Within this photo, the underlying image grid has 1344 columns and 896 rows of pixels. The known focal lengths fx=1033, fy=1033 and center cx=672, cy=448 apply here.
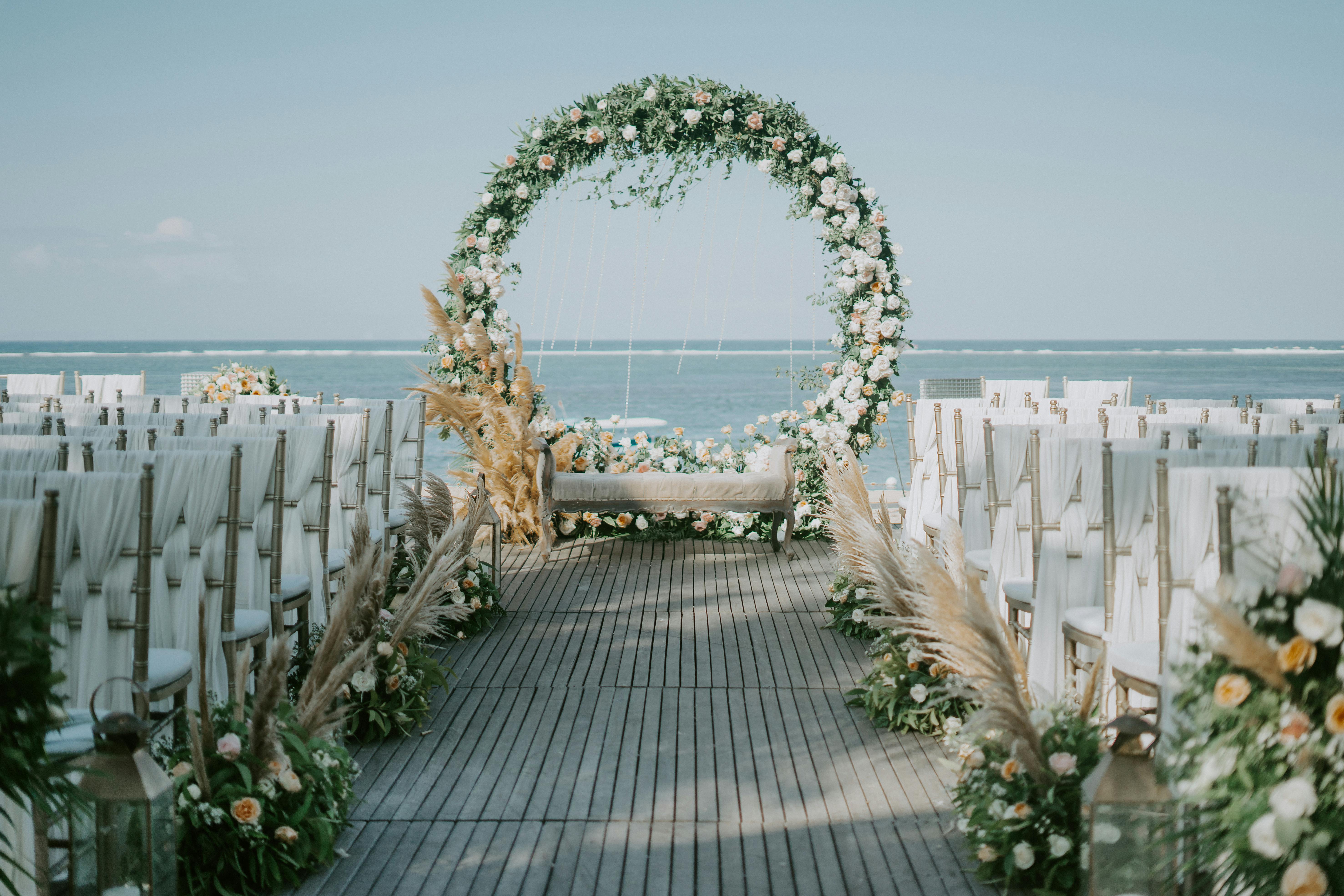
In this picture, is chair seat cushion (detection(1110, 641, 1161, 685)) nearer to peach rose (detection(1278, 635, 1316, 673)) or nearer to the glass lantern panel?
the glass lantern panel

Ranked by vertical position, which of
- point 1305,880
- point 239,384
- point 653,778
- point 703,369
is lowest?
point 653,778

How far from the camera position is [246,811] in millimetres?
2363

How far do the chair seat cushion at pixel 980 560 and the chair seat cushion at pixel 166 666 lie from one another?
270 centimetres

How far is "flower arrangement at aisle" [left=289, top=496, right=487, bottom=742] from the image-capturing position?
315 cm

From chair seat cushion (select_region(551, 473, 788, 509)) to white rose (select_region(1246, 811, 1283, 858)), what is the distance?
526 cm

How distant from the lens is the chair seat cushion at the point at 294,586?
3570 millimetres

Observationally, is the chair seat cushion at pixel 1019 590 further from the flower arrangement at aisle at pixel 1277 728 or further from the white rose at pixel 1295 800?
the white rose at pixel 1295 800

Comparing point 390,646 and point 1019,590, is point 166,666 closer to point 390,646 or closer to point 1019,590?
point 390,646

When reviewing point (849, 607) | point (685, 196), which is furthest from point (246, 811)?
point (685, 196)

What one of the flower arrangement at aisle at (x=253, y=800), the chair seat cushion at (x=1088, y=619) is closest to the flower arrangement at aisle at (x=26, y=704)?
the flower arrangement at aisle at (x=253, y=800)

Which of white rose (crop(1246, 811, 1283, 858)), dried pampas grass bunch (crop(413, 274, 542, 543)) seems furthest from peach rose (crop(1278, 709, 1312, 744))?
dried pampas grass bunch (crop(413, 274, 542, 543))

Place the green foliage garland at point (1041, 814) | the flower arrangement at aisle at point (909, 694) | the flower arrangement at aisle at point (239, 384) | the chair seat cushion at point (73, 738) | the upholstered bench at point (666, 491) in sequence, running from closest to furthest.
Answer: the chair seat cushion at point (73, 738), the green foliage garland at point (1041, 814), the flower arrangement at aisle at point (909, 694), the upholstered bench at point (666, 491), the flower arrangement at aisle at point (239, 384)

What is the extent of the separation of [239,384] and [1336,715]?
775 centimetres

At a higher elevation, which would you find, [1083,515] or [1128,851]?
[1083,515]
